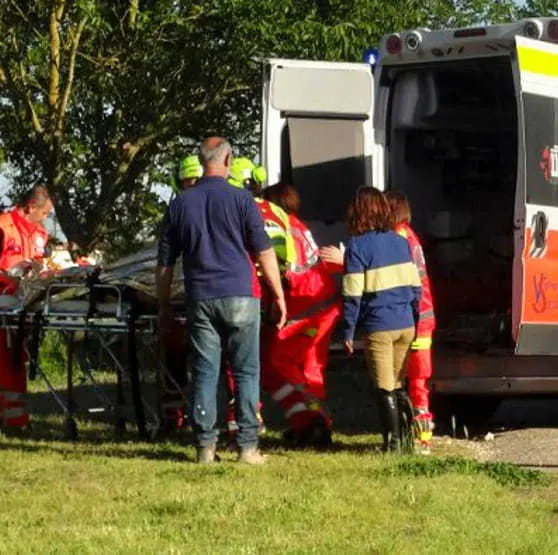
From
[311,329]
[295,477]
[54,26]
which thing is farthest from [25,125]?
[295,477]

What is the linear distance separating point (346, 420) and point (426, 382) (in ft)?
5.51

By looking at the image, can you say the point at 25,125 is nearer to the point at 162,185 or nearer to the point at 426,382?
the point at 162,185

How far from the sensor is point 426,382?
452 inches

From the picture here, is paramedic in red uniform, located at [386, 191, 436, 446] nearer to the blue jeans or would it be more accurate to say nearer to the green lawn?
the green lawn

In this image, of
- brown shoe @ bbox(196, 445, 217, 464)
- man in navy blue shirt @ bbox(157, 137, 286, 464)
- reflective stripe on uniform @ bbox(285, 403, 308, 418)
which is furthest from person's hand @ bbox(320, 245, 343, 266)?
brown shoe @ bbox(196, 445, 217, 464)

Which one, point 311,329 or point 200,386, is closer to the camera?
point 200,386

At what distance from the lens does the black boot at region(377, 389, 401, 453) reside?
10.6 metres

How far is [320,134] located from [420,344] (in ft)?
7.04

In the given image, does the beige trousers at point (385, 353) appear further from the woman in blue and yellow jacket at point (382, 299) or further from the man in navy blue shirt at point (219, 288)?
the man in navy blue shirt at point (219, 288)

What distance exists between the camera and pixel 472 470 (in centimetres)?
969

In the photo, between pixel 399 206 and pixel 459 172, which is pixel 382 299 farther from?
pixel 459 172

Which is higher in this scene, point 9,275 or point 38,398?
point 9,275

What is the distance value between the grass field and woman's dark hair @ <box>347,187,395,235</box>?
138cm

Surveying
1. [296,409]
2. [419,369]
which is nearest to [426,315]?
[419,369]
